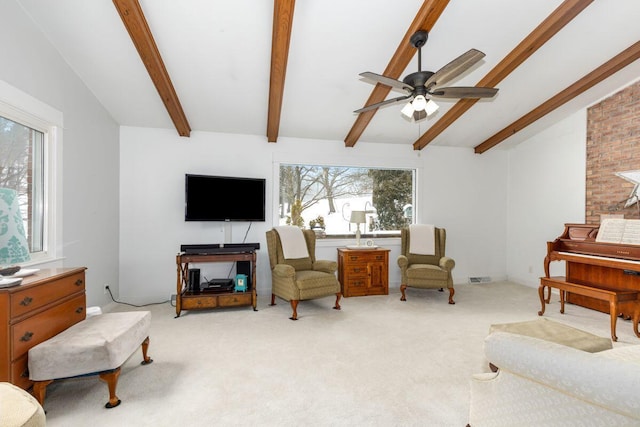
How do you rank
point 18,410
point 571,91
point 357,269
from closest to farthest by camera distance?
point 18,410
point 571,91
point 357,269

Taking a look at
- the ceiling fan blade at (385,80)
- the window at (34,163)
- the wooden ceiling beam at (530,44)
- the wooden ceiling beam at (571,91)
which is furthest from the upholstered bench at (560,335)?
the window at (34,163)

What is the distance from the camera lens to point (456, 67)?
2.34 metres

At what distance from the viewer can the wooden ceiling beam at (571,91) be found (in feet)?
11.1

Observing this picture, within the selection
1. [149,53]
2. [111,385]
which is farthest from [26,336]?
[149,53]

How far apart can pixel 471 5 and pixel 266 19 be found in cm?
178

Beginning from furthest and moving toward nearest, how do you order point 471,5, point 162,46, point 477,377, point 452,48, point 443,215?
point 443,215 → point 452,48 → point 162,46 → point 471,5 → point 477,377

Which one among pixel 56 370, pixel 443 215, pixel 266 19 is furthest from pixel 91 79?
pixel 443 215

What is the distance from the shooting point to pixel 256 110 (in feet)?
13.4

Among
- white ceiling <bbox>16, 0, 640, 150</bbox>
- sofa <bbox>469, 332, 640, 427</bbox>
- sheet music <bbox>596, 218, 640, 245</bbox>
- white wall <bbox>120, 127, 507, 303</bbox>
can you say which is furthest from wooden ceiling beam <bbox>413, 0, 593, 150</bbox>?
sofa <bbox>469, 332, 640, 427</bbox>

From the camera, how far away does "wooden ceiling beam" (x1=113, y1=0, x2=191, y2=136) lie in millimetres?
2441

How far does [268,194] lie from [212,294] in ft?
5.47

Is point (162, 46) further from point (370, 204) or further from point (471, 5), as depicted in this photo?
point (370, 204)

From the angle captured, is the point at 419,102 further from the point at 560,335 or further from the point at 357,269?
the point at 357,269

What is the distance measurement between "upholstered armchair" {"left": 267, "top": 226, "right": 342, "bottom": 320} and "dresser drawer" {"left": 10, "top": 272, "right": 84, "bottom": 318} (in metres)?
2.00
